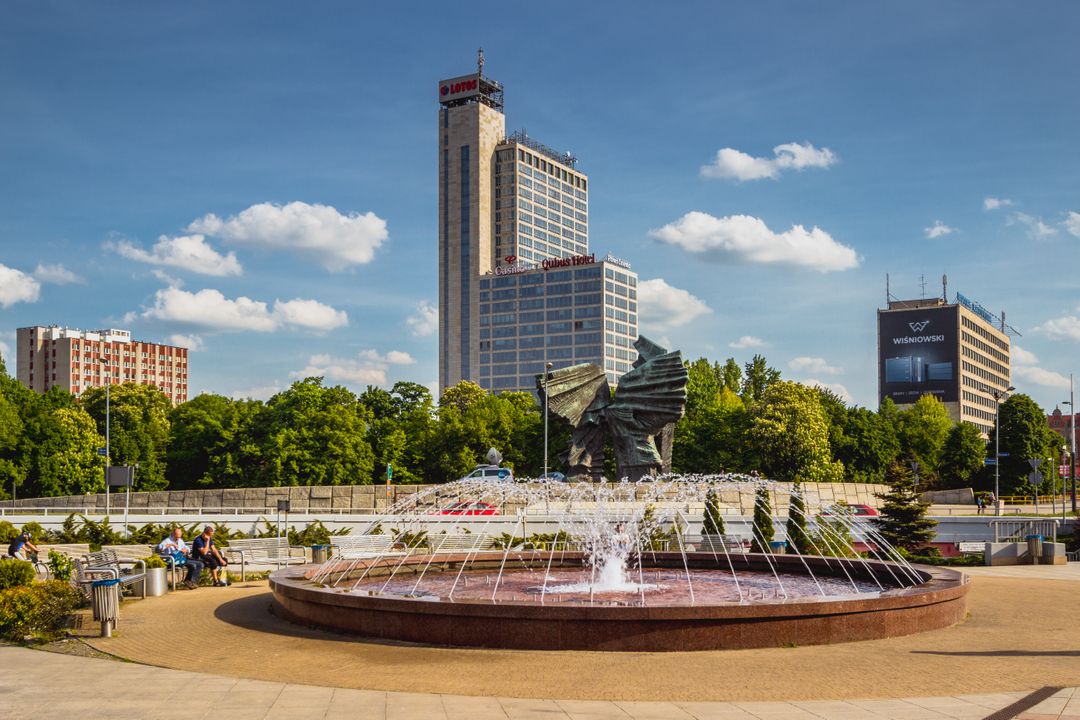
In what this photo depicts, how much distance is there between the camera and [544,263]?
154 m

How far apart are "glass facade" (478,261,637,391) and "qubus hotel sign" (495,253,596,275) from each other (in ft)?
2.87

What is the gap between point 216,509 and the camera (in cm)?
3891

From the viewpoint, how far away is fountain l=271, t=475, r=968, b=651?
1211 centimetres

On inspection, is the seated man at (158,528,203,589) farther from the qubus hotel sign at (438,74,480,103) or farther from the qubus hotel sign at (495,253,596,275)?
the qubus hotel sign at (438,74,480,103)

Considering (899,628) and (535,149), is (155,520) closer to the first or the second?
(899,628)

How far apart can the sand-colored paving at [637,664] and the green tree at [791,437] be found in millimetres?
50440

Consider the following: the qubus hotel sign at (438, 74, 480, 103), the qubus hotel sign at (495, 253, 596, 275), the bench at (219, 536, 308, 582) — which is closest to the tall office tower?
the qubus hotel sign at (495, 253, 596, 275)

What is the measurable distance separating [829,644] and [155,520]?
29.4m

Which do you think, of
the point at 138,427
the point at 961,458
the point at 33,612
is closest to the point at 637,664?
the point at 33,612

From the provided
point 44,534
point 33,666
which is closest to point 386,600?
point 33,666

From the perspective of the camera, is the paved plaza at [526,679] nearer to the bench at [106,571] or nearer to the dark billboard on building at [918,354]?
the bench at [106,571]

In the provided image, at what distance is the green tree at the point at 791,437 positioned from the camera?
64438 millimetres

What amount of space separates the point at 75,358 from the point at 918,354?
127774 mm

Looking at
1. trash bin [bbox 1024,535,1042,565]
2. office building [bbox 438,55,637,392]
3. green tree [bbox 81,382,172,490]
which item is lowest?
trash bin [bbox 1024,535,1042,565]
